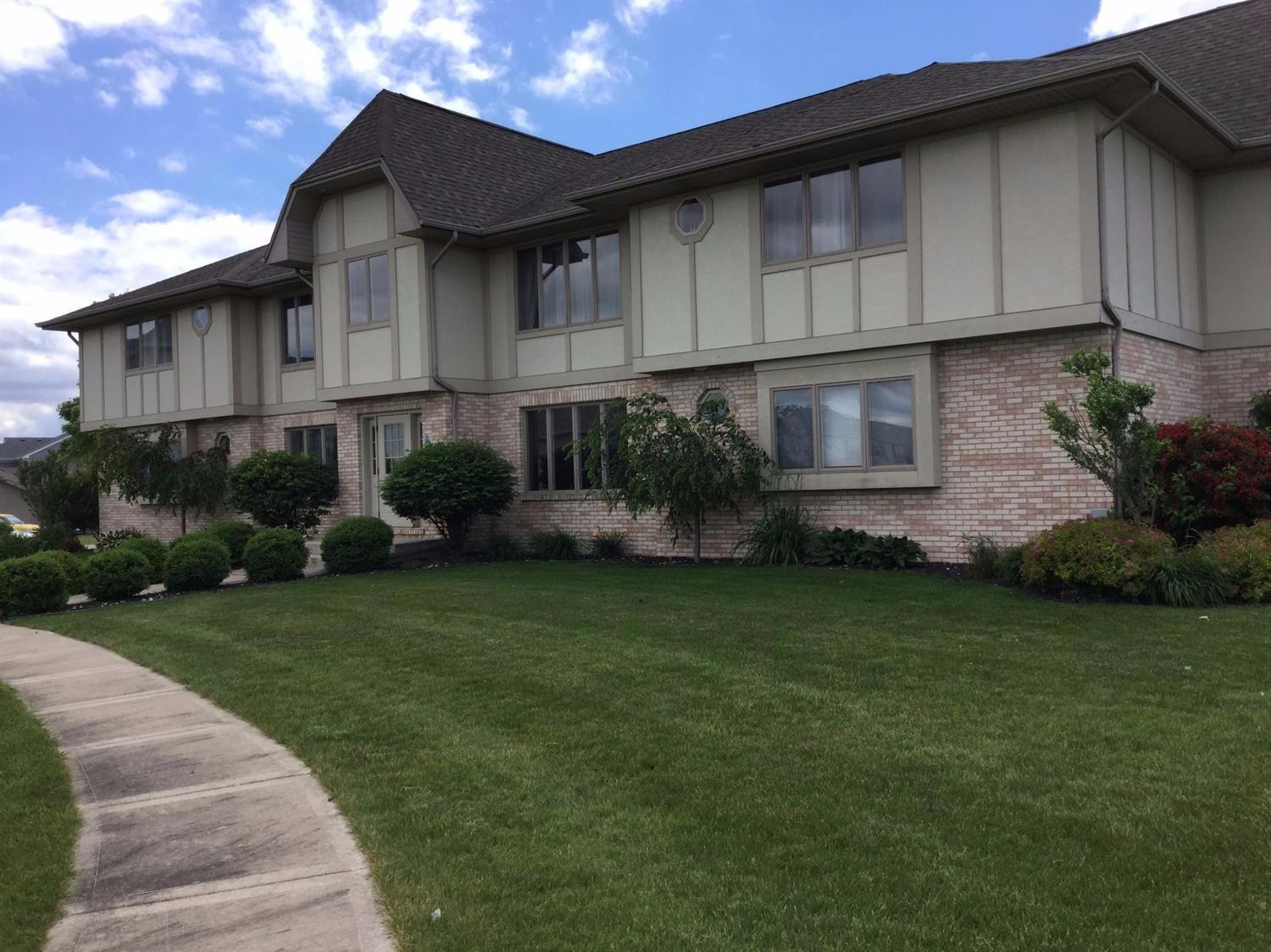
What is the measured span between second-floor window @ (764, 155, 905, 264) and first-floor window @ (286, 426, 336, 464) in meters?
11.1

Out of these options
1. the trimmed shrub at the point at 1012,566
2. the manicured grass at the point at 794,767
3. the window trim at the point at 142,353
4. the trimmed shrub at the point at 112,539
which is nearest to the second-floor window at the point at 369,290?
the trimmed shrub at the point at 112,539

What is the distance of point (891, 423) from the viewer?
1416 centimetres

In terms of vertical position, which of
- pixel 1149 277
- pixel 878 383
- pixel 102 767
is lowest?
pixel 102 767

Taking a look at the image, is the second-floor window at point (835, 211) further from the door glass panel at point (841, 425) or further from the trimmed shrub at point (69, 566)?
the trimmed shrub at point (69, 566)

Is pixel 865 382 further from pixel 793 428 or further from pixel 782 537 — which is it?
pixel 782 537

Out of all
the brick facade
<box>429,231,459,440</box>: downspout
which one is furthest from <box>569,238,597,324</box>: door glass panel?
<box>429,231,459,440</box>: downspout

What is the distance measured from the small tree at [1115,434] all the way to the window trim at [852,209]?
3293 millimetres

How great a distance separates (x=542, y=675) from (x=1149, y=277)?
10.1 metres

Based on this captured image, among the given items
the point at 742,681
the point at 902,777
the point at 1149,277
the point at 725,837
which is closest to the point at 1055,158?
the point at 1149,277

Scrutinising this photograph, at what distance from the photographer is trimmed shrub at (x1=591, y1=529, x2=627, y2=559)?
17266 mm

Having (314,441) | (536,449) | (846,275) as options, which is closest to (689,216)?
(846,275)

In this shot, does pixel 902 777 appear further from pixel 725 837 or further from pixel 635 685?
pixel 635 685

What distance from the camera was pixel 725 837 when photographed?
180 inches

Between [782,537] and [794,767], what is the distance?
30.6 feet
